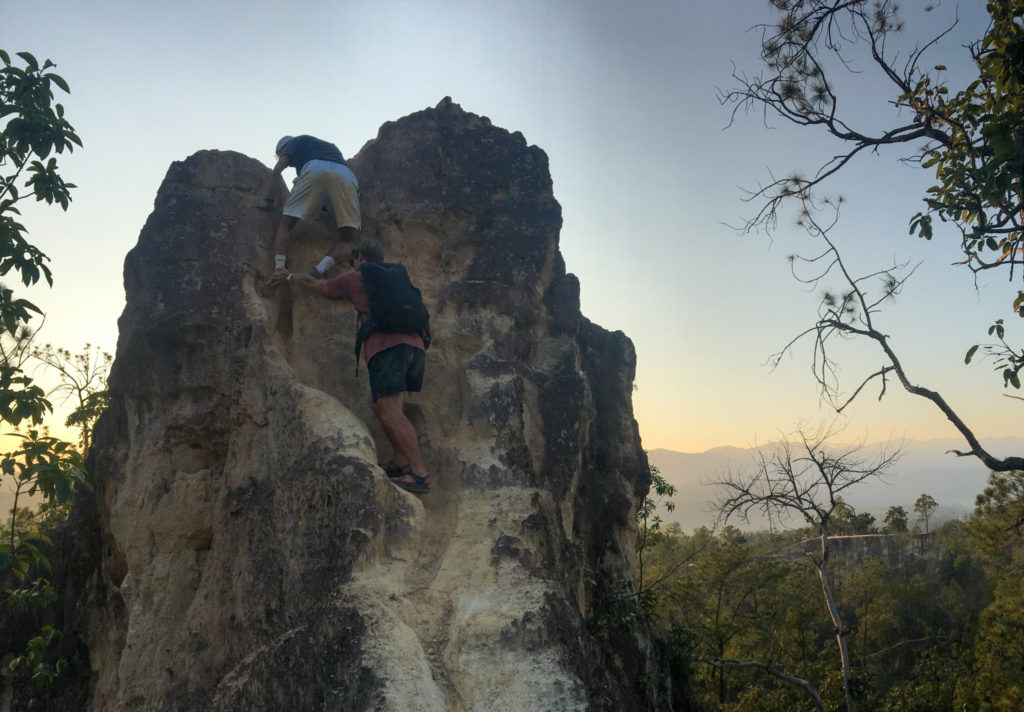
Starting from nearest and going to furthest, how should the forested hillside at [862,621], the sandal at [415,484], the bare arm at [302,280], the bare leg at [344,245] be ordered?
the sandal at [415,484], the bare arm at [302,280], the bare leg at [344,245], the forested hillside at [862,621]

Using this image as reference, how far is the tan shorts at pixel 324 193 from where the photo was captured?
675 centimetres

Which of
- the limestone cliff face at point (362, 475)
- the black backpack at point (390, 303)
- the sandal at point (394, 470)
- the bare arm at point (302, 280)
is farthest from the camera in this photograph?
the bare arm at point (302, 280)

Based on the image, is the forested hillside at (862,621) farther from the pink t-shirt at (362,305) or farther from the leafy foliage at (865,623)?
the pink t-shirt at (362,305)

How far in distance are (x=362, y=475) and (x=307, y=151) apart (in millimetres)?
3264

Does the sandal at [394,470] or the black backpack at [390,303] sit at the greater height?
the black backpack at [390,303]

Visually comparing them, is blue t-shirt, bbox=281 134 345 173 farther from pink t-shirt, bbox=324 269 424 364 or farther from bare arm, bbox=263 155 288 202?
pink t-shirt, bbox=324 269 424 364

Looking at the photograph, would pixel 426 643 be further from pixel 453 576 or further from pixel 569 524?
pixel 569 524

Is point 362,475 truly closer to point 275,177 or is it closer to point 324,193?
point 324,193

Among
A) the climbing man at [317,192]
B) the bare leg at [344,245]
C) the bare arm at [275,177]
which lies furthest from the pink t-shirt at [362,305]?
the bare arm at [275,177]

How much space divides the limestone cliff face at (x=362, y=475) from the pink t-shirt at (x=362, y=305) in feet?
1.45

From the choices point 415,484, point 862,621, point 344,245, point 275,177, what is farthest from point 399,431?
point 862,621

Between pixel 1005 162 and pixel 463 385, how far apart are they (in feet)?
13.5

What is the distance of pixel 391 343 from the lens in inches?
233

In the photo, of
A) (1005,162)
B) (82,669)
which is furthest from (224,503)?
(1005,162)
